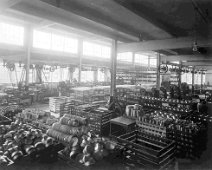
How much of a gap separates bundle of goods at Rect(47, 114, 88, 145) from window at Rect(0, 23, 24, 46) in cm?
1185

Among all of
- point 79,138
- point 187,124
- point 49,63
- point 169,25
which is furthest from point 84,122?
point 49,63

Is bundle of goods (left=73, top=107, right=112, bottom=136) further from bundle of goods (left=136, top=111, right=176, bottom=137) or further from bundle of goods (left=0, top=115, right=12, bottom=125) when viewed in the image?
bundle of goods (left=0, top=115, right=12, bottom=125)

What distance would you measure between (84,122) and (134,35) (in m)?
3.74

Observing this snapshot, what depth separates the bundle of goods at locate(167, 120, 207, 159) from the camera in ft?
15.5

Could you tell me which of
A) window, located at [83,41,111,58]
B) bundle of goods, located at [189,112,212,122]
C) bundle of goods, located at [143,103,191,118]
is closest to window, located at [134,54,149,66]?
window, located at [83,41,111,58]

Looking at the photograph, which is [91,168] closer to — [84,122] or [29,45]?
[84,122]

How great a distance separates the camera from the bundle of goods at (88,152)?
294cm

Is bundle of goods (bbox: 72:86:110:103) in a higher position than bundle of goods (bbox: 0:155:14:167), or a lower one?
higher

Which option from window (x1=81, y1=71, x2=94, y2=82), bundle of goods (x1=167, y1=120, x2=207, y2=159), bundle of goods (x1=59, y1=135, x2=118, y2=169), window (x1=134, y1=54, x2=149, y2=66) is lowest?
bundle of goods (x1=167, y1=120, x2=207, y2=159)

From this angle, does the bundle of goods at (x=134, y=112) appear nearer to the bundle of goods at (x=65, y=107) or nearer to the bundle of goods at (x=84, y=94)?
the bundle of goods at (x=65, y=107)

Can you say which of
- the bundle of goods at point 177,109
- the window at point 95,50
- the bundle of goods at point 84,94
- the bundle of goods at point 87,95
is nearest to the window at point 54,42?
the window at point 95,50

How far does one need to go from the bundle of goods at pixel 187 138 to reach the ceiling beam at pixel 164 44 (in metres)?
2.45

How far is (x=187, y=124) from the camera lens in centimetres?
513

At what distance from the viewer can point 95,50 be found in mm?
21703
